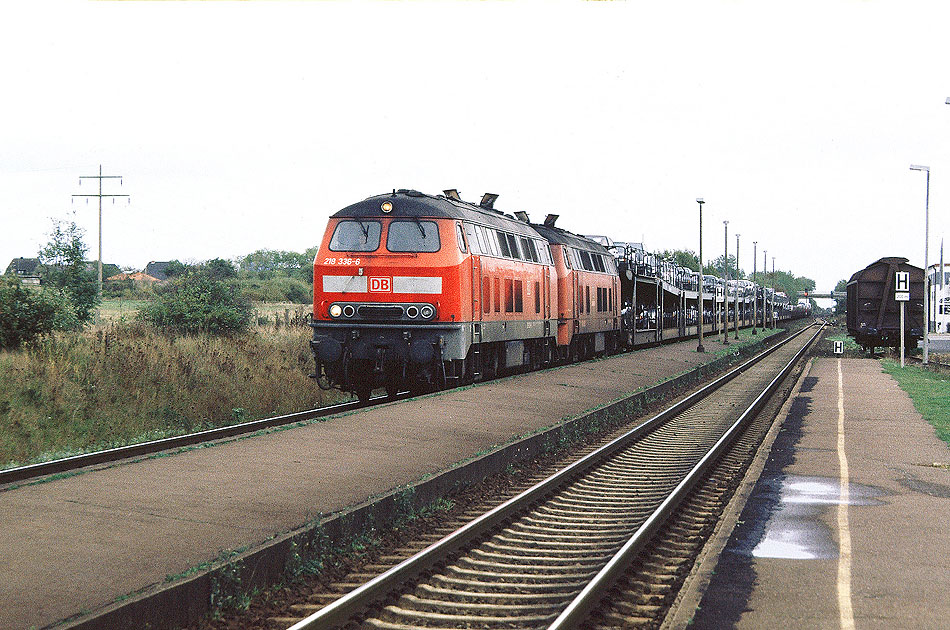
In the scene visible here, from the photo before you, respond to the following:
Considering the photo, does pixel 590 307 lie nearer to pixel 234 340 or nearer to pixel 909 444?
pixel 234 340

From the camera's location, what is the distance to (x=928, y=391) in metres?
23.9

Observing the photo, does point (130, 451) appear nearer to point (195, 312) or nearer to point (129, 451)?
point (129, 451)

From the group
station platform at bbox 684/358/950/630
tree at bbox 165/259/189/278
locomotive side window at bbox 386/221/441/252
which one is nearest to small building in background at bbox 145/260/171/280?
tree at bbox 165/259/189/278

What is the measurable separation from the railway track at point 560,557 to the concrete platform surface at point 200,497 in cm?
120

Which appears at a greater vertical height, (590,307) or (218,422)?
(590,307)

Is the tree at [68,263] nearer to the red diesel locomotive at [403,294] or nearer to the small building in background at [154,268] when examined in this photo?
the red diesel locomotive at [403,294]

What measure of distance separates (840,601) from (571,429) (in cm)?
877

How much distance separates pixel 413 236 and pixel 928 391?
13960 mm

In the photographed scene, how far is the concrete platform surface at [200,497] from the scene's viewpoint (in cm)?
623

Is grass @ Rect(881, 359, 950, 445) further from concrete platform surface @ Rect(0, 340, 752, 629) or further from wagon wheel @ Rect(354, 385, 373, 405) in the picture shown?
wagon wheel @ Rect(354, 385, 373, 405)

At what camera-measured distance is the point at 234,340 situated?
24.0 metres

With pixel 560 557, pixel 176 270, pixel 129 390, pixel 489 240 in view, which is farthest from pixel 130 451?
pixel 176 270

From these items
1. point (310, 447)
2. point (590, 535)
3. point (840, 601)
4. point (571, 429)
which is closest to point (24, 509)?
point (310, 447)

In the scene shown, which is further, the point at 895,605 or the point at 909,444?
the point at 909,444
